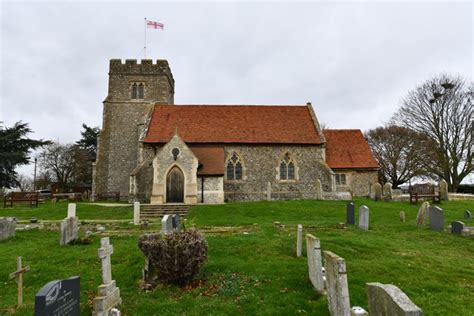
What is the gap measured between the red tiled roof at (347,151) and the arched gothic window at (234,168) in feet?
25.8

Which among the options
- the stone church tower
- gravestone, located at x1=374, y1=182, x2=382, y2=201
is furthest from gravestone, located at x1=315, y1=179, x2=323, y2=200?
the stone church tower

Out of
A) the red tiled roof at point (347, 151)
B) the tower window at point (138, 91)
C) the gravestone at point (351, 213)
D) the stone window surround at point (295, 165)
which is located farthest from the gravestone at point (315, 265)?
the tower window at point (138, 91)

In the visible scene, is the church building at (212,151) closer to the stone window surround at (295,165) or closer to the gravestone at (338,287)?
the stone window surround at (295,165)

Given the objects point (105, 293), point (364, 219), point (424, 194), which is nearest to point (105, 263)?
point (105, 293)

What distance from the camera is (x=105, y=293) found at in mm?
6117

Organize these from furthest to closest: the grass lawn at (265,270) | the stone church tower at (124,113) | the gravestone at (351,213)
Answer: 1. the stone church tower at (124,113)
2. the gravestone at (351,213)
3. the grass lawn at (265,270)

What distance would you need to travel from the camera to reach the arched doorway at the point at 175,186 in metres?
23.0

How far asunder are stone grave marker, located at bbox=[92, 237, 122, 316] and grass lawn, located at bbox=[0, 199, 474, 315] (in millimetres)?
303

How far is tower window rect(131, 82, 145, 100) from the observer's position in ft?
101

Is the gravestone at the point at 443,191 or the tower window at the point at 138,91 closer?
the gravestone at the point at 443,191

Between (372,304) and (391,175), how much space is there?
128ft

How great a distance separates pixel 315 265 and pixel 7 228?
11.8 meters

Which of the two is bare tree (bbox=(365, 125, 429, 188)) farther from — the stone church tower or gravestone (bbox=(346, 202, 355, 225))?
the stone church tower

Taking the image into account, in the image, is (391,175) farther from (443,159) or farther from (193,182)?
(193,182)
